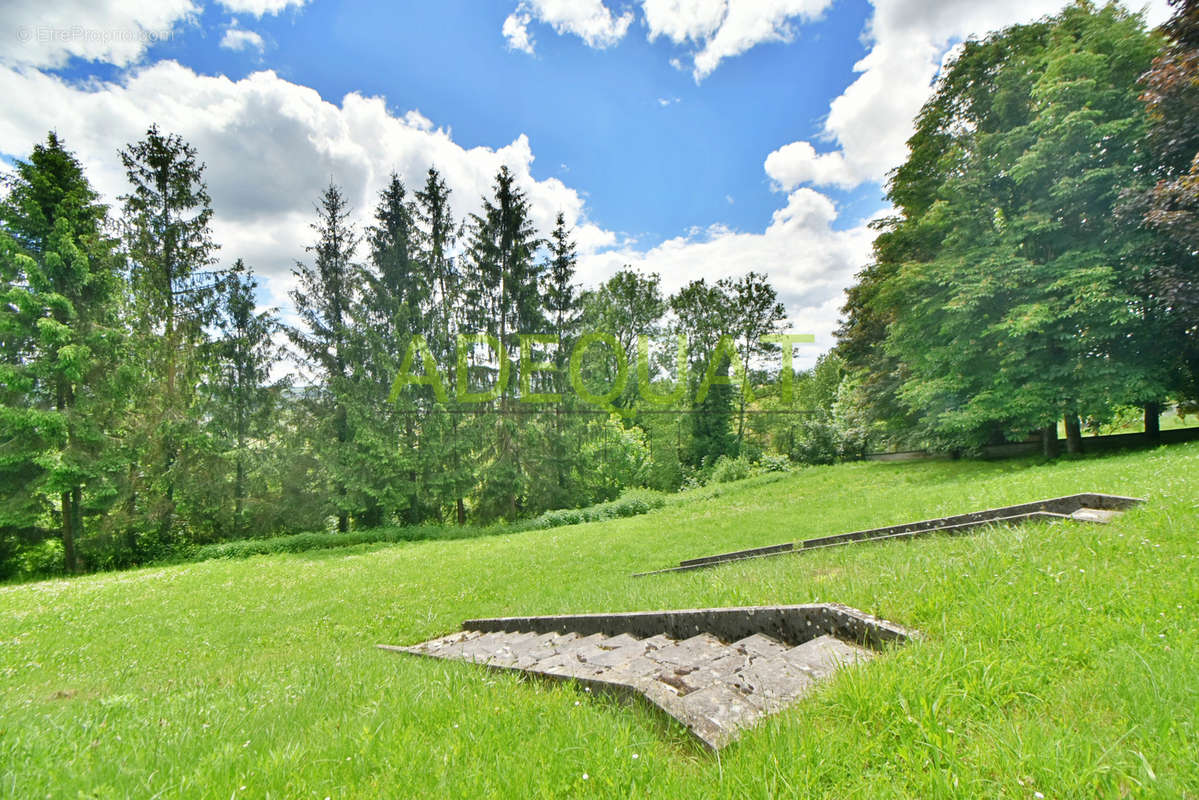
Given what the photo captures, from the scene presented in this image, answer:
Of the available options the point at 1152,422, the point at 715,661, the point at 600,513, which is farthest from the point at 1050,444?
the point at 715,661

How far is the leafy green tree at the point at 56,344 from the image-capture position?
16.8 metres

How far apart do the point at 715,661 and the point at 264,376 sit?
25573 millimetres

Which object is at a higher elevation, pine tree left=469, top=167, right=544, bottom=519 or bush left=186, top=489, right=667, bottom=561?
pine tree left=469, top=167, right=544, bottom=519

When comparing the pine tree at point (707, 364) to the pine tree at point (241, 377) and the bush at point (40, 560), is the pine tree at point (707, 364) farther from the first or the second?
the bush at point (40, 560)

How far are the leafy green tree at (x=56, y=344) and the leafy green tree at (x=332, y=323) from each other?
638 centimetres

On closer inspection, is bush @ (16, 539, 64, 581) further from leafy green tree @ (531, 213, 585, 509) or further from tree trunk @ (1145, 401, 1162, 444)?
tree trunk @ (1145, 401, 1162, 444)

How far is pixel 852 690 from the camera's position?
80.0 inches

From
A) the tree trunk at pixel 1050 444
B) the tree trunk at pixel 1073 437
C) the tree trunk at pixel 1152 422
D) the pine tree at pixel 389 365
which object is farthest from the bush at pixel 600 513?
the tree trunk at pixel 1152 422

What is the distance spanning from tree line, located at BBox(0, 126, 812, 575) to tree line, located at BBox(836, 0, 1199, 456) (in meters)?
17.3

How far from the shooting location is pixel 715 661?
2787 mm

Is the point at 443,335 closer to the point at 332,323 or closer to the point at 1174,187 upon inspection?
the point at 332,323

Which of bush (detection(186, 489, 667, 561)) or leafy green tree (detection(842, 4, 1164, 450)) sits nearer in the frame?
leafy green tree (detection(842, 4, 1164, 450))

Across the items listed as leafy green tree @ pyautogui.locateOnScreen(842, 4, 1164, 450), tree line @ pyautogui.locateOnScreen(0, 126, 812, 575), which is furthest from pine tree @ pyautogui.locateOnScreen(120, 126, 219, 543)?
leafy green tree @ pyautogui.locateOnScreen(842, 4, 1164, 450)

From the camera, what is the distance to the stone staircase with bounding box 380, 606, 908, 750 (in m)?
2.16
